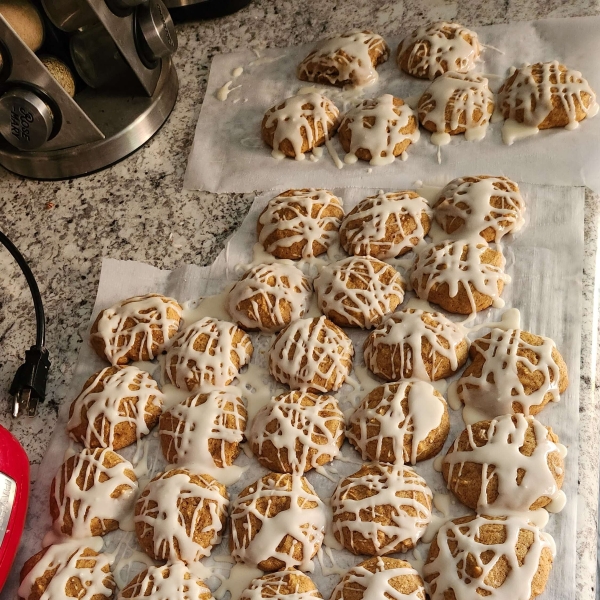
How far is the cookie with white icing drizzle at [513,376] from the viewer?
A: 896 millimetres

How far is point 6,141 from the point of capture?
4.07ft

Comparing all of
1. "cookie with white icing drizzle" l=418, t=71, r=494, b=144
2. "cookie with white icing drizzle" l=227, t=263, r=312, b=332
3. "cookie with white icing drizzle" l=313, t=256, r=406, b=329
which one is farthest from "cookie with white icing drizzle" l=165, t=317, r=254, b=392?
"cookie with white icing drizzle" l=418, t=71, r=494, b=144

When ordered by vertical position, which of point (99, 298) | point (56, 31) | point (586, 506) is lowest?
point (586, 506)

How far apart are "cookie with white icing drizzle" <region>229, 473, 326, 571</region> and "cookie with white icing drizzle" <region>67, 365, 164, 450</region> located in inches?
7.4

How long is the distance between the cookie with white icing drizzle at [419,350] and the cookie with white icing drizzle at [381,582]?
0.25 m

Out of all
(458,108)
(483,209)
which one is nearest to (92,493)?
(483,209)

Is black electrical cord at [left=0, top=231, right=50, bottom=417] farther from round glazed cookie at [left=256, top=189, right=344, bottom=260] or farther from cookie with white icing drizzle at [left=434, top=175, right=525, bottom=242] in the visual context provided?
cookie with white icing drizzle at [left=434, top=175, right=525, bottom=242]

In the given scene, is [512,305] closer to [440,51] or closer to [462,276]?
[462,276]

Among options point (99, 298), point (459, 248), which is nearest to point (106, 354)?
point (99, 298)

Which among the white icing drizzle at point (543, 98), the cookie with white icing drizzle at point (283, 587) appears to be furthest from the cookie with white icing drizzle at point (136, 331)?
the white icing drizzle at point (543, 98)

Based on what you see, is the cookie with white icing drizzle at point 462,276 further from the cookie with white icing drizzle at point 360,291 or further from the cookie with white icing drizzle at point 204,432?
the cookie with white icing drizzle at point 204,432

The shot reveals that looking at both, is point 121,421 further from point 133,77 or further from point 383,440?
point 133,77

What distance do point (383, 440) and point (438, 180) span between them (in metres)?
0.47

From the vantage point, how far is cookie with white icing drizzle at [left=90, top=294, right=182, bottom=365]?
1.05m
